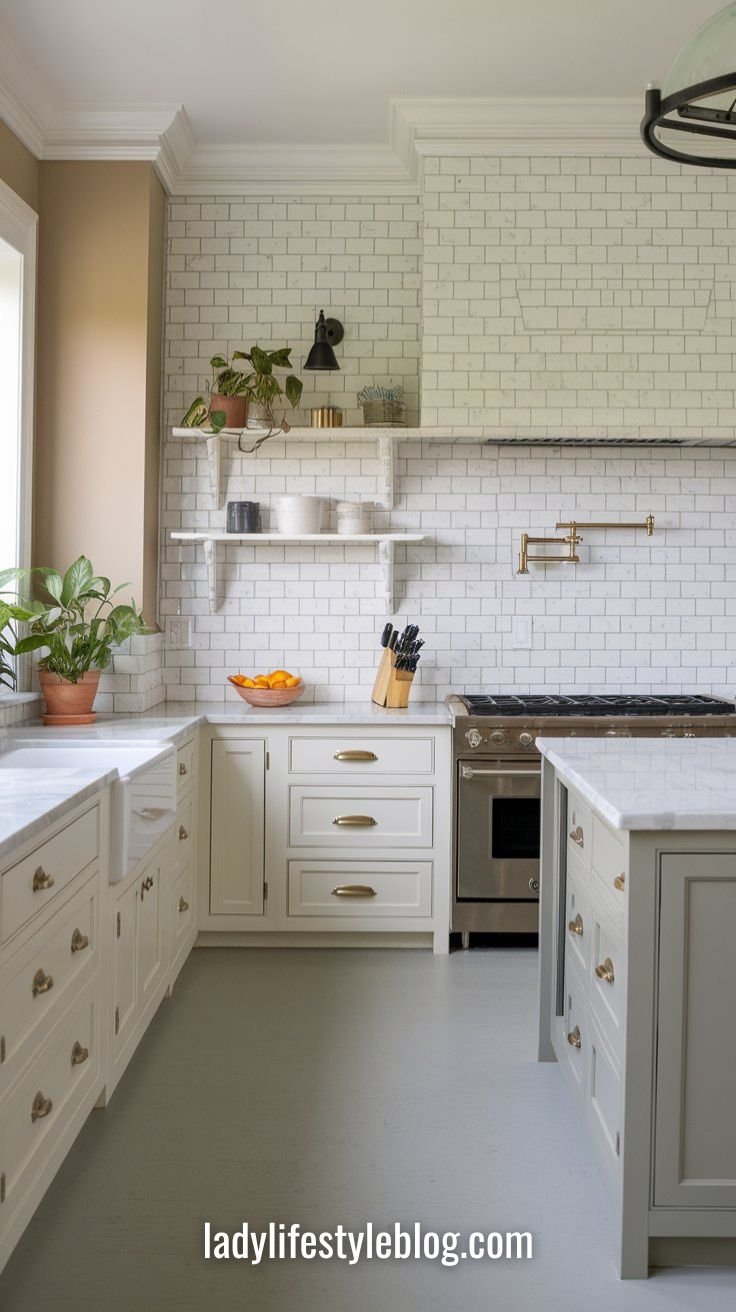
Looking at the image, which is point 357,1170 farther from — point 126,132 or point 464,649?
point 126,132

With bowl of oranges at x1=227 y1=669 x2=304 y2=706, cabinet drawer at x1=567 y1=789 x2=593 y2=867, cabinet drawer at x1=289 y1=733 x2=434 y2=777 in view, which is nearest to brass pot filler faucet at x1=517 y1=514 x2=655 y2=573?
cabinet drawer at x1=289 y1=733 x2=434 y2=777

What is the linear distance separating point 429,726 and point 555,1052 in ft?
5.01

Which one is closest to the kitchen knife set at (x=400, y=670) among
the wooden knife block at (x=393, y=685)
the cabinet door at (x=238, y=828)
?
the wooden knife block at (x=393, y=685)

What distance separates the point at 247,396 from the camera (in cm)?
487

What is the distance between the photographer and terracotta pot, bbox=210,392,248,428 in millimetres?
4828

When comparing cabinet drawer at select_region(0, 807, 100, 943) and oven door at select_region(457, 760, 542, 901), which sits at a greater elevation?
cabinet drawer at select_region(0, 807, 100, 943)

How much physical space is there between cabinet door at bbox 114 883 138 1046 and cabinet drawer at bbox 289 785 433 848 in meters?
1.32

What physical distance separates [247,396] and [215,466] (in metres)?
0.35

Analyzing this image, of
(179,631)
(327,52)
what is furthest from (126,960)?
(327,52)

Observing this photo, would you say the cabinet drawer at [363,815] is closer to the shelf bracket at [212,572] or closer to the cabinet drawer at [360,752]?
the cabinet drawer at [360,752]

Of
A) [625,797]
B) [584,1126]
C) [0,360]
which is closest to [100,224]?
[0,360]

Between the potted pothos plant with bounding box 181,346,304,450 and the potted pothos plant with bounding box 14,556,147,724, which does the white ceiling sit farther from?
the potted pothos plant with bounding box 14,556,147,724

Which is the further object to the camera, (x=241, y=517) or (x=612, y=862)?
(x=241, y=517)

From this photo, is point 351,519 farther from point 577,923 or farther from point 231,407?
point 577,923
